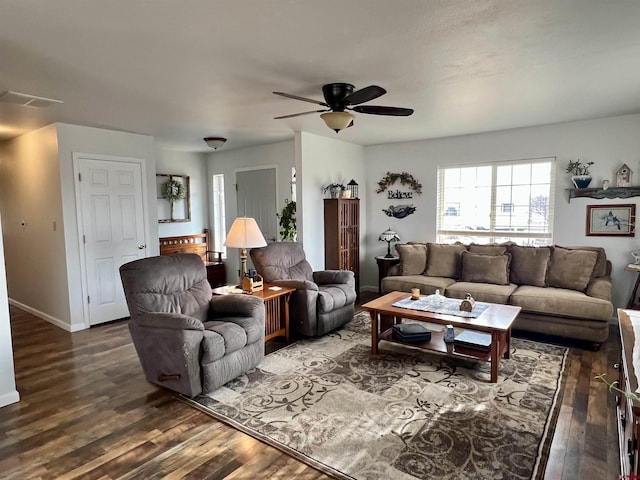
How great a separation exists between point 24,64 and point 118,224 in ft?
8.55

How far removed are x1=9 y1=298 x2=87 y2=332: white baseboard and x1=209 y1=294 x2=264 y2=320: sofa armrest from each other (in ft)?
7.14

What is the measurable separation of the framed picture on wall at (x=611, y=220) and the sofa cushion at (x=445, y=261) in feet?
4.82

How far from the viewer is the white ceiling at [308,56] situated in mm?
2021

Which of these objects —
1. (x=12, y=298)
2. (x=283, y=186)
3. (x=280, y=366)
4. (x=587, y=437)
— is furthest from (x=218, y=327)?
(x=12, y=298)

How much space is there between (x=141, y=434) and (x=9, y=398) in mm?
1229

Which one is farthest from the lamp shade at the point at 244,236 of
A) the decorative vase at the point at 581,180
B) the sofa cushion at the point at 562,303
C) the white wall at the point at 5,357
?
Answer: the decorative vase at the point at 581,180

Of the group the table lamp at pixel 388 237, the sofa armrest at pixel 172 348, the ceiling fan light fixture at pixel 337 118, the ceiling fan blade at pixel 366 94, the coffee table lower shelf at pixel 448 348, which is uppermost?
the ceiling fan blade at pixel 366 94

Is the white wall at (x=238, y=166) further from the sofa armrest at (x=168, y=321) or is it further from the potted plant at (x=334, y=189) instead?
the sofa armrest at (x=168, y=321)

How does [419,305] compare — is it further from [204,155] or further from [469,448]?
[204,155]

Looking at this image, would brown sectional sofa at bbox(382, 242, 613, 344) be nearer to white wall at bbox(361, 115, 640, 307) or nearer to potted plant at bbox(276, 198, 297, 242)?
white wall at bbox(361, 115, 640, 307)

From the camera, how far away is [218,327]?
309 cm

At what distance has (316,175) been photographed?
5.45 m

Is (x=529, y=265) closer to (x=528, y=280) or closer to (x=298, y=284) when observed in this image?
(x=528, y=280)

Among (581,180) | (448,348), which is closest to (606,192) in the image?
(581,180)
